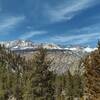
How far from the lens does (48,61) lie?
62.1 metres

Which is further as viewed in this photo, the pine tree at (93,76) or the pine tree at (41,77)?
the pine tree at (41,77)

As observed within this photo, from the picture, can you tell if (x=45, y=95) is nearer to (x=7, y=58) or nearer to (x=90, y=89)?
(x=90, y=89)

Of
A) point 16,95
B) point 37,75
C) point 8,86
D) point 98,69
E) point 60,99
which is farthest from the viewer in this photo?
point 8,86

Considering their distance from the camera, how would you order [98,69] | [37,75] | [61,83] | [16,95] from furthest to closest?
[61,83] → [16,95] → [37,75] → [98,69]

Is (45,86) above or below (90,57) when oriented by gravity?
below

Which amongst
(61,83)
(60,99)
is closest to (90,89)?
(60,99)

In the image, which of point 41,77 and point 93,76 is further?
point 41,77

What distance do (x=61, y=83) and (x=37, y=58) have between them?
101881 millimetres

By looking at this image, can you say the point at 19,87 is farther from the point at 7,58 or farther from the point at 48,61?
the point at 7,58

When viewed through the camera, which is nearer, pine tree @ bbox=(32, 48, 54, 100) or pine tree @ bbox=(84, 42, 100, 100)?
pine tree @ bbox=(84, 42, 100, 100)

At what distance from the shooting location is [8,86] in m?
129

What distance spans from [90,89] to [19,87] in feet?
195

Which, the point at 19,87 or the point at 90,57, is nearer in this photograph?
the point at 90,57

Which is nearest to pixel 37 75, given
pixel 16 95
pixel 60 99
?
pixel 16 95
